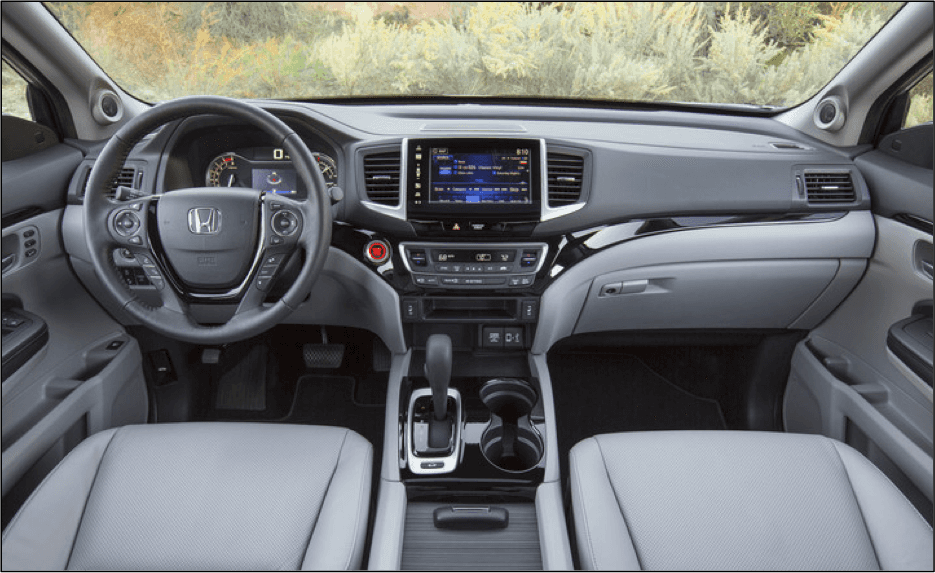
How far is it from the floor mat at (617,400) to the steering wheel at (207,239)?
1321 mm

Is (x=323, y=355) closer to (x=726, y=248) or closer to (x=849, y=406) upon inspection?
(x=726, y=248)

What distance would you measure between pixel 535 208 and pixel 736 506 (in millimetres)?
959

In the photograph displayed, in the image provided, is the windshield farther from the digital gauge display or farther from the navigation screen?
the navigation screen

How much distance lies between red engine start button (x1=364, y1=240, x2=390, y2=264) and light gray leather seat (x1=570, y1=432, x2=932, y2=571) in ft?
2.77

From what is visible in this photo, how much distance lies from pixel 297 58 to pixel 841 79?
78.9 inches

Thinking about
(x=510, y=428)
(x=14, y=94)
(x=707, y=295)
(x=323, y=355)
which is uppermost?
(x=14, y=94)

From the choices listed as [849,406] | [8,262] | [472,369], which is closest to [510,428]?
[472,369]

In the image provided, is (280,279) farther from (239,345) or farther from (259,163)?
(239,345)

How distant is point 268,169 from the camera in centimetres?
196

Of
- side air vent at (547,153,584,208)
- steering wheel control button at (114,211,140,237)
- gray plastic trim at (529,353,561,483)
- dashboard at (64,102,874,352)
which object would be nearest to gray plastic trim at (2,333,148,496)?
dashboard at (64,102,874,352)

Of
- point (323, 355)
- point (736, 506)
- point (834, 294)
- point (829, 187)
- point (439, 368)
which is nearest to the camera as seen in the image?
point (736, 506)

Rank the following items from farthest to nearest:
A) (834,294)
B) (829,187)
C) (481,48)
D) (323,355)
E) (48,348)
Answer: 1. (481,48)
2. (323,355)
3. (834,294)
4. (829,187)
5. (48,348)

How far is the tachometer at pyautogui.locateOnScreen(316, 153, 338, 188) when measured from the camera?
1959mm

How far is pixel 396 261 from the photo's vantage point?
1.96 m
